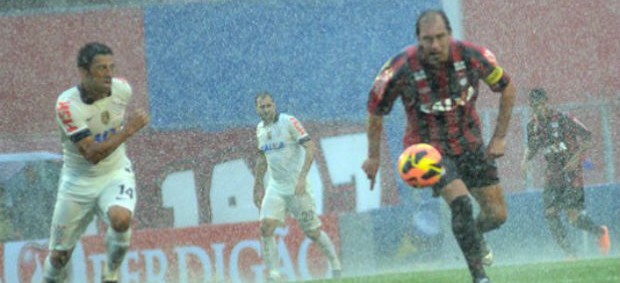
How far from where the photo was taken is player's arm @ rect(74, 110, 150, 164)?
10.4 m

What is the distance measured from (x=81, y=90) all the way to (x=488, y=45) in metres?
13.7

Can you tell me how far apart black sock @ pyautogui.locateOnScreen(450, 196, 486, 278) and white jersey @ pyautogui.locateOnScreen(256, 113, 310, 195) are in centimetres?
655

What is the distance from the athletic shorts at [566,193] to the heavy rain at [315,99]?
124cm

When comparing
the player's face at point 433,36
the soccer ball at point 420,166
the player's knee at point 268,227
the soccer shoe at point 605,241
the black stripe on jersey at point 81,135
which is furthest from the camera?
the soccer shoe at point 605,241

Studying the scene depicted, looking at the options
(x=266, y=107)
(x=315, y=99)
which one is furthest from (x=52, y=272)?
(x=315, y=99)

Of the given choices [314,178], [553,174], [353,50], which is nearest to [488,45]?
[353,50]

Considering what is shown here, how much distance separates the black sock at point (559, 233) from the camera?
695 inches

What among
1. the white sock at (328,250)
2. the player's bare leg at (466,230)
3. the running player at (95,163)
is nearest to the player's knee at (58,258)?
the running player at (95,163)

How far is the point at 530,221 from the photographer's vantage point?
1948 centimetres

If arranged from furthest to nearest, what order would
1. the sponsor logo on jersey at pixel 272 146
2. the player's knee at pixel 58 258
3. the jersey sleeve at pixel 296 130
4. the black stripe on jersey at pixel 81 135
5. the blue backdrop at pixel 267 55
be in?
the blue backdrop at pixel 267 55
the sponsor logo on jersey at pixel 272 146
the jersey sleeve at pixel 296 130
the player's knee at pixel 58 258
the black stripe on jersey at pixel 81 135

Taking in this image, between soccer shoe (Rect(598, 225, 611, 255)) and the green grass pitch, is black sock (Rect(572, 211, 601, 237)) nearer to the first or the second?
soccer shoe (Rect(598, 225, 611, 255))

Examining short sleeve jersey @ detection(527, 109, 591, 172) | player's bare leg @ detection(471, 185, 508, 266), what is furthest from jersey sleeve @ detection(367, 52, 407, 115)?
short sleeve jersey @ detection(527, 109, 591, 172)

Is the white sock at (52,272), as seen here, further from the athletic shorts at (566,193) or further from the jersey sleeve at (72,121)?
the athletic shorts at (566,193)

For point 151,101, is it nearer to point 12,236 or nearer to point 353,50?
point 353,50
